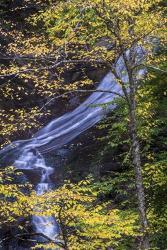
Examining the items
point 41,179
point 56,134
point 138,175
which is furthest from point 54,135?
point 138,175

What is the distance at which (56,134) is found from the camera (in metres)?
17.4

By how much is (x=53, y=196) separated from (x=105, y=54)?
14.5ft

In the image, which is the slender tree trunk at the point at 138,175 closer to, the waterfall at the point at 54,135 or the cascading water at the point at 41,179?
the cascading water at the point at 41,179

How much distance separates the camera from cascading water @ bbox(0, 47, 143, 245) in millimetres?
14824

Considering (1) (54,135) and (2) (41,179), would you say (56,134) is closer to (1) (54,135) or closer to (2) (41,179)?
(1) (54,135)

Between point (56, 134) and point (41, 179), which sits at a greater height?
point (56, 134)

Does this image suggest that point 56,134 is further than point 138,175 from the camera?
Yes

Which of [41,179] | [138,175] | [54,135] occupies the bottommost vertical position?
[138,175]

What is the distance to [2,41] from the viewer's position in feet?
70.4

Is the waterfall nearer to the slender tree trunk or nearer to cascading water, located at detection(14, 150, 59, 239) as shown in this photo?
cascading water, located at detection(14, 150, 59, 239)

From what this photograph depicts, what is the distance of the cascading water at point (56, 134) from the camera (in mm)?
14824

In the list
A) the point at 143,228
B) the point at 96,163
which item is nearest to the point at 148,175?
the point at 143,228

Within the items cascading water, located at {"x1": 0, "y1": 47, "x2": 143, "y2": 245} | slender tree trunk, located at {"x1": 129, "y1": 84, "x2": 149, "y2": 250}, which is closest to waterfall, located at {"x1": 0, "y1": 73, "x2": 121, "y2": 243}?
cascading water, located at {"x1": 0, "y1": 47, "x2": 143, "y2": 245}

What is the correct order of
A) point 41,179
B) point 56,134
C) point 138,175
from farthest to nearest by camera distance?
point 56,134
point 41,179
point 138,175
